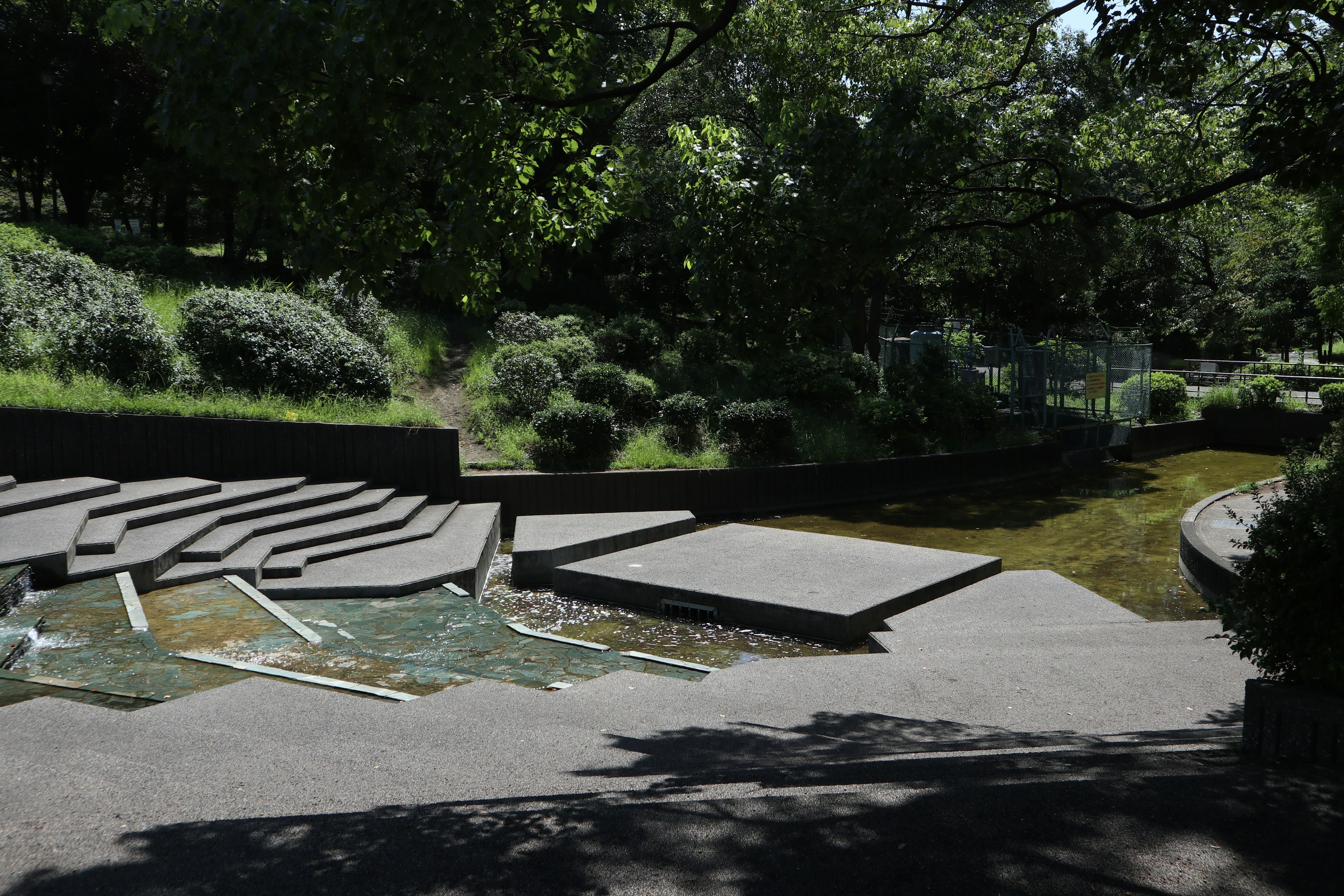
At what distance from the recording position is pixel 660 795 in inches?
132

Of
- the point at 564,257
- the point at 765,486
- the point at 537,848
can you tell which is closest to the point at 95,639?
the point at 537,848

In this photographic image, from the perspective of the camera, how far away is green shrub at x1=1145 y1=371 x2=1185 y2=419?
22.8 meters

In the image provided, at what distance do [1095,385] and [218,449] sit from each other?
17.4 m

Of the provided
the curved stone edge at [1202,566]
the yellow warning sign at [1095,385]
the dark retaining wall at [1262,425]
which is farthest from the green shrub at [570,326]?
the dark retaining wall at [1262,425]

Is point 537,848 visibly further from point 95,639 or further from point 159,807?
point 95,639

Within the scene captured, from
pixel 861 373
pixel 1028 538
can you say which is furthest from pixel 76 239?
pixel 1028 538

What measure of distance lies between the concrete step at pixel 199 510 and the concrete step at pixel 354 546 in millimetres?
1065

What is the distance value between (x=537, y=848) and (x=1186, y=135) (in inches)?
410

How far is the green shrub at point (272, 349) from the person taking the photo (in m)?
12.7

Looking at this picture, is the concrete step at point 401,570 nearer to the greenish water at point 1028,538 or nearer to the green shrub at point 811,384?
the greenish water at point 1028,538

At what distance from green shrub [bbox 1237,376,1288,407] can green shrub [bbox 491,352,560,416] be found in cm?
1748

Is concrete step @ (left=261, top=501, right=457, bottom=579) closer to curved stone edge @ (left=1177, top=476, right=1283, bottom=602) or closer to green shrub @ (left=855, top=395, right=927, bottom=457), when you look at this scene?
green shrub @ (left=855, top=395, right=927, bottom=457)

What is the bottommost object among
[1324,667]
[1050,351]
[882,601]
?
[882,601]

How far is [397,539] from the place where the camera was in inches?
402
